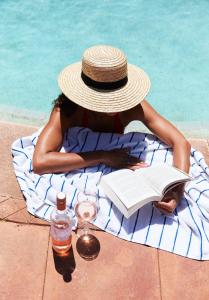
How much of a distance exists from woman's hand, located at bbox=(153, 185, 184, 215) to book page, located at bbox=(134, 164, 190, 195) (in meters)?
0.13

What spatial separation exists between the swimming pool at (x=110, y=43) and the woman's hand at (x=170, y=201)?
212 centimetres

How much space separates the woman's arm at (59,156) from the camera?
2844 millimetres

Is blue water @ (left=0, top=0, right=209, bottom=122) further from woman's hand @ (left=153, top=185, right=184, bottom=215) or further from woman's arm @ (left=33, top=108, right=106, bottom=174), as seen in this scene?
woman's hand @ (left=153, top=185, right=184, bottom=215)

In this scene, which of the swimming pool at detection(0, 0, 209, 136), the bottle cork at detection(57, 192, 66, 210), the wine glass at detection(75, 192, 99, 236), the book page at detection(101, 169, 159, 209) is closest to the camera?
the bottle cork at detection(57, 192, 66, 210)

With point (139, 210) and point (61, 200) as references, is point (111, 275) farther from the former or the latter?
point (61, 200)

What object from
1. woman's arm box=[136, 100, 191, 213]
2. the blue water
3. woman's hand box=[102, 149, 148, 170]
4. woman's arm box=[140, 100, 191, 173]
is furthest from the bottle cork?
the blue water

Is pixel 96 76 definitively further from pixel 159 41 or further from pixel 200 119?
pixel 159 41

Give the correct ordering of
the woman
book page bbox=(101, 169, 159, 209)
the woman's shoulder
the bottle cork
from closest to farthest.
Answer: the bottle cork → book page bbox=(101, 169, 159, 209) → the woman → the woman's shoulder

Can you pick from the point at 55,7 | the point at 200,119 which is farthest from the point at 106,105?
the point at 55,7

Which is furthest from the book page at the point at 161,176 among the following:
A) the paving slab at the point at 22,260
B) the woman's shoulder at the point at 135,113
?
the paving slab at the point at 22,260

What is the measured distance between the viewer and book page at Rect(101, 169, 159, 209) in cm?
253

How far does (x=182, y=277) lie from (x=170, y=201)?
453 millimetres

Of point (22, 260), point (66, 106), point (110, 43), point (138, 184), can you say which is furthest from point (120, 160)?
point (110, 43)

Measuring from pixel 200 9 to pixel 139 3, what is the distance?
95cm
